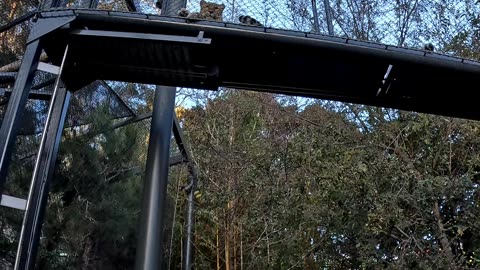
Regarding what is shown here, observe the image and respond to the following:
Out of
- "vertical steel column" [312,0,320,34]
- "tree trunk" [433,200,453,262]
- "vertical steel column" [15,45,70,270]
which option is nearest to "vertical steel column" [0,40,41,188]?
"vertical steel column" [15,45,70,270]

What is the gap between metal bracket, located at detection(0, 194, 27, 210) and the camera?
1.83 m

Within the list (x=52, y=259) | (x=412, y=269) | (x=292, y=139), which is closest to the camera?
(x=52, y=259)

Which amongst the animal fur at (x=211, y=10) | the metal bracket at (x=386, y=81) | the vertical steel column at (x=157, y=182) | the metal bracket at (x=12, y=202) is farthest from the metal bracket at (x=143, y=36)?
the vertical steel column at (x=157, y=182)

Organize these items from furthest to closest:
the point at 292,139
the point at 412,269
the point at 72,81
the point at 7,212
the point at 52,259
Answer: the point at 292,139 < the point at 412,269 < the point at 52,259 < the point at 7,212 < the point at 72,81

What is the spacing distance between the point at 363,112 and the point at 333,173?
1.12 m

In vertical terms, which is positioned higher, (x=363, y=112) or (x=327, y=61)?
(x=363, y=112)

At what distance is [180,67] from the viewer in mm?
2439

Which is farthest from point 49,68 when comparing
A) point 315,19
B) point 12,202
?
point 315,19

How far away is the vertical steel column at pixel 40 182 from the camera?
188cm

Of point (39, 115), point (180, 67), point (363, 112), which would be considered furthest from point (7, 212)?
point (363, 112)

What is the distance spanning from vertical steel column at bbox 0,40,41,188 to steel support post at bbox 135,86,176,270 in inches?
60.5

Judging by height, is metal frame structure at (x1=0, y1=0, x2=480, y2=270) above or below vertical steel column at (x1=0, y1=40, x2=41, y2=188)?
above

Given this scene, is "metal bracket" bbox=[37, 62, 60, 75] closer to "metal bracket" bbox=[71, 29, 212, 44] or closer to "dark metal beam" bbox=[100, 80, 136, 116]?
"metal bracket" bbox=[71, 29, 212, 44]

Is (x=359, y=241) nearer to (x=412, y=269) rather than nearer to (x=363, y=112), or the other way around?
(x=412, y=269)
